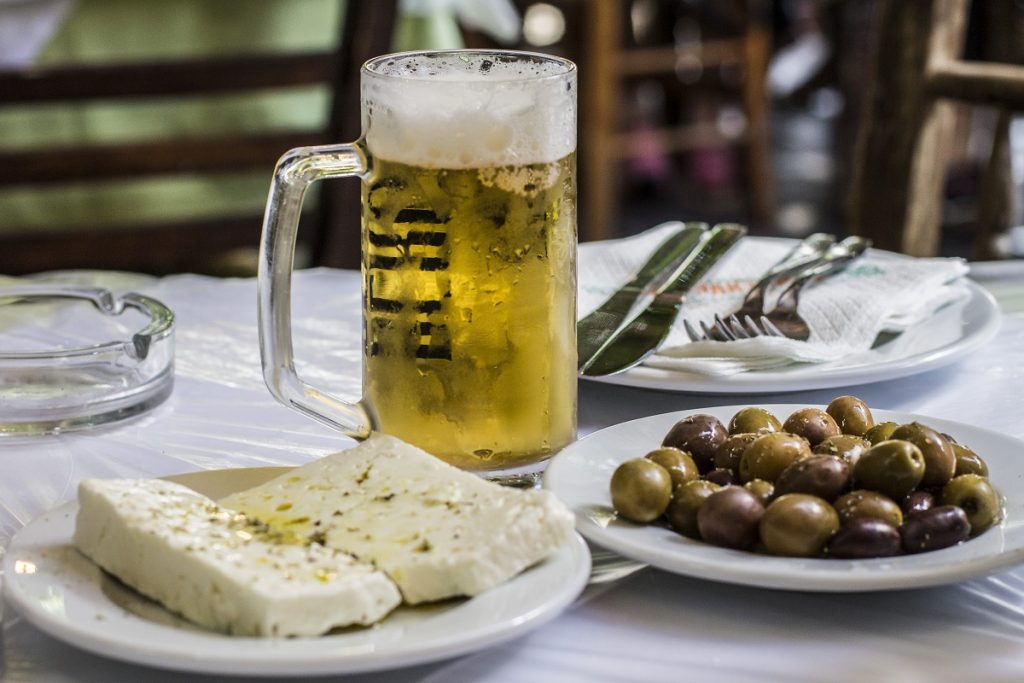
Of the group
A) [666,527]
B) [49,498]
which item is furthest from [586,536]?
[49,498]

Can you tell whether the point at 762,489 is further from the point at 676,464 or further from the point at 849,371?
the point at 849,371

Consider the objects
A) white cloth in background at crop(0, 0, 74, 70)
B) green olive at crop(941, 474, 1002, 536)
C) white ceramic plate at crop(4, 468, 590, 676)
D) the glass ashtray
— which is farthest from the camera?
white cloth in background at crop(0, 0, 74, 70)

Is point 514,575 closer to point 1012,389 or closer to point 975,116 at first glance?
point 1012,389

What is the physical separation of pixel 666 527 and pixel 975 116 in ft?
15.7

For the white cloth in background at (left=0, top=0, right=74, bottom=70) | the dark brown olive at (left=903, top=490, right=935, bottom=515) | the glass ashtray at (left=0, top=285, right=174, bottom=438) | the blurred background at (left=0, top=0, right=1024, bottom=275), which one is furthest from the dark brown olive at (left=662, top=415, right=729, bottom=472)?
the white cloth in background at (left=0, top=0, right=74, bottom=70)

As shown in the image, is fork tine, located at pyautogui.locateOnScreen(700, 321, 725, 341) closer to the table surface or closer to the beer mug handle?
the table surface

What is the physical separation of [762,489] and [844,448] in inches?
2.3

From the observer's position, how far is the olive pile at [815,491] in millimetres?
546

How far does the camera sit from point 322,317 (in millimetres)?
1078

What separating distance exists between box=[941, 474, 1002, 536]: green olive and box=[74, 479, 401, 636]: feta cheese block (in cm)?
25

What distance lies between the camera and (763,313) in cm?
96

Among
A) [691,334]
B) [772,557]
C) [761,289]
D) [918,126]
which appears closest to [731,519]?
[772,557]

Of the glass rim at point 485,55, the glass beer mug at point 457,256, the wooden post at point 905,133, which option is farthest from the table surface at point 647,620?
the wooden post at point 905,133

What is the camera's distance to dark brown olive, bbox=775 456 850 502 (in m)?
0.57
